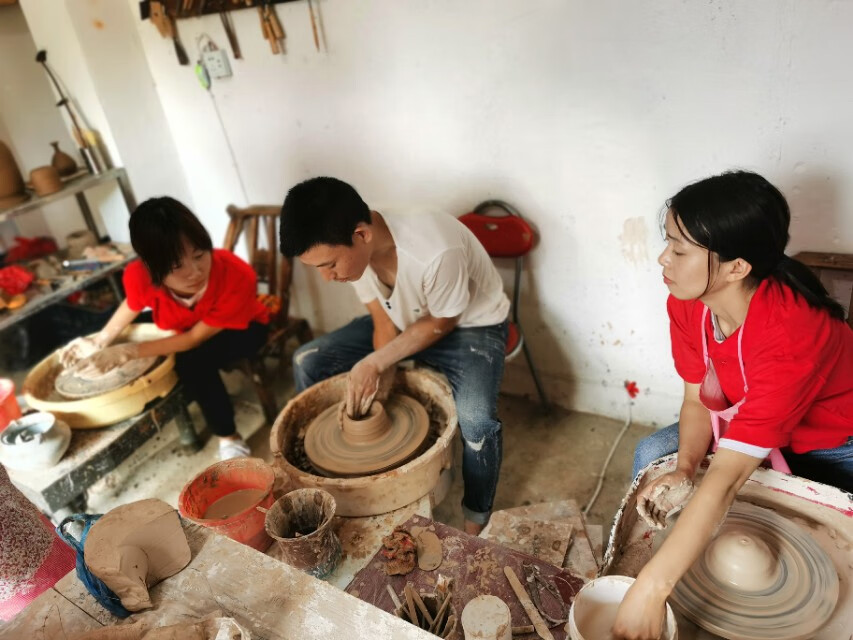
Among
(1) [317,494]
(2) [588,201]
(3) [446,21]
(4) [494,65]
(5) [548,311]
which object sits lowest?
(5) [548,311]

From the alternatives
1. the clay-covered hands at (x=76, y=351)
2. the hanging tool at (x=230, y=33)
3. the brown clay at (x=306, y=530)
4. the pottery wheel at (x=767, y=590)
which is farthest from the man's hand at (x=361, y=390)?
the hanging tool at (x=230, y=33)

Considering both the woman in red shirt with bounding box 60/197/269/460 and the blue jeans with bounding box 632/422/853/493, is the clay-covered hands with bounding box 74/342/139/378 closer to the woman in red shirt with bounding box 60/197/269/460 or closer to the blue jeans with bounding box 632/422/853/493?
the woman in red shirt with bounding box 60/197/269/460

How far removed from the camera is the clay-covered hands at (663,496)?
1438mm

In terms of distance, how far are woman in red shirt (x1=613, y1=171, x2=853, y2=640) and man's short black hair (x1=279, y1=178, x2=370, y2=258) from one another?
97cm

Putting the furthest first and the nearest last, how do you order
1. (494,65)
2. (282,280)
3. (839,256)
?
1. (282,280)
2. (494,65)
3. (839,256)

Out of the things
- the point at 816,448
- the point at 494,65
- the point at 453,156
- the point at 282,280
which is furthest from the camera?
the point at 282,280

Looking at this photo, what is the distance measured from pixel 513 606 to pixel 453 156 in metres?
1.89

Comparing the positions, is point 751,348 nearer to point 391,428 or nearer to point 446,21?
point 391,428

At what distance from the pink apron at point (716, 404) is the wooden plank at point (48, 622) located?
4.95 ft

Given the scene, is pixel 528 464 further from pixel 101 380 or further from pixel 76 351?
pixel 76 351

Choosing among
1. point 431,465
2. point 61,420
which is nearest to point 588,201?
point 431,465

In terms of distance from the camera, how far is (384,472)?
176cm

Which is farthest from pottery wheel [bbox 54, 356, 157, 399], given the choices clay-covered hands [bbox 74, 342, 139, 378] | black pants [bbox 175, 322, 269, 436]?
black pants [bbox 175, 322, 269, 436]

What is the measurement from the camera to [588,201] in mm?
2359
